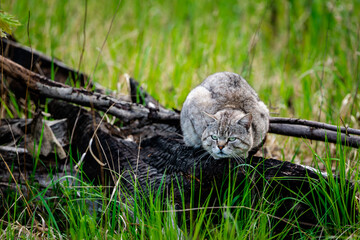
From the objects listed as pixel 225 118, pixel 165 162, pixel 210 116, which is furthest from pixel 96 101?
pixel 225 118

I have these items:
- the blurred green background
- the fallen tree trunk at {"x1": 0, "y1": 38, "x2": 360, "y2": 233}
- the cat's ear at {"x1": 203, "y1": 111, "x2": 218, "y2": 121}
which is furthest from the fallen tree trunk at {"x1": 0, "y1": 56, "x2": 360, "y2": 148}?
the blurred green background

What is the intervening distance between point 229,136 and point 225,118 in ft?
0.65

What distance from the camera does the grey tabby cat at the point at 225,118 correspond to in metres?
3.31

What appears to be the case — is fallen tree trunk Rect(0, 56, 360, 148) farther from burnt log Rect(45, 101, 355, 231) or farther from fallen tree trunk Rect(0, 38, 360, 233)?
burnt log Rect(45, 101, 355, 231)

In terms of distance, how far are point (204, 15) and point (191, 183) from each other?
561 cm

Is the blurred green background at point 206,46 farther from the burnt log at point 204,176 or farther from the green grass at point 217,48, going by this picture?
the burnt log at point 204,176

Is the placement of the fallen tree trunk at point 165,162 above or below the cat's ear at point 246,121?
below

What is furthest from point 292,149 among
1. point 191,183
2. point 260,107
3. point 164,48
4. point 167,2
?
point 167,2

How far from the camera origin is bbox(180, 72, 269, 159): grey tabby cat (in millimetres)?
3311

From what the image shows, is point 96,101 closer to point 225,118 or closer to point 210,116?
point 210,116

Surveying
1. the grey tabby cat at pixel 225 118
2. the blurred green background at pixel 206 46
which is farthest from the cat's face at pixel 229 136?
the blurred green background at pixel 206 46

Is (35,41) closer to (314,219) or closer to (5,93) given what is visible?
(5,93)

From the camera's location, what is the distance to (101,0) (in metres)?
7.81

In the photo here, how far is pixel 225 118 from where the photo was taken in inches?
135
